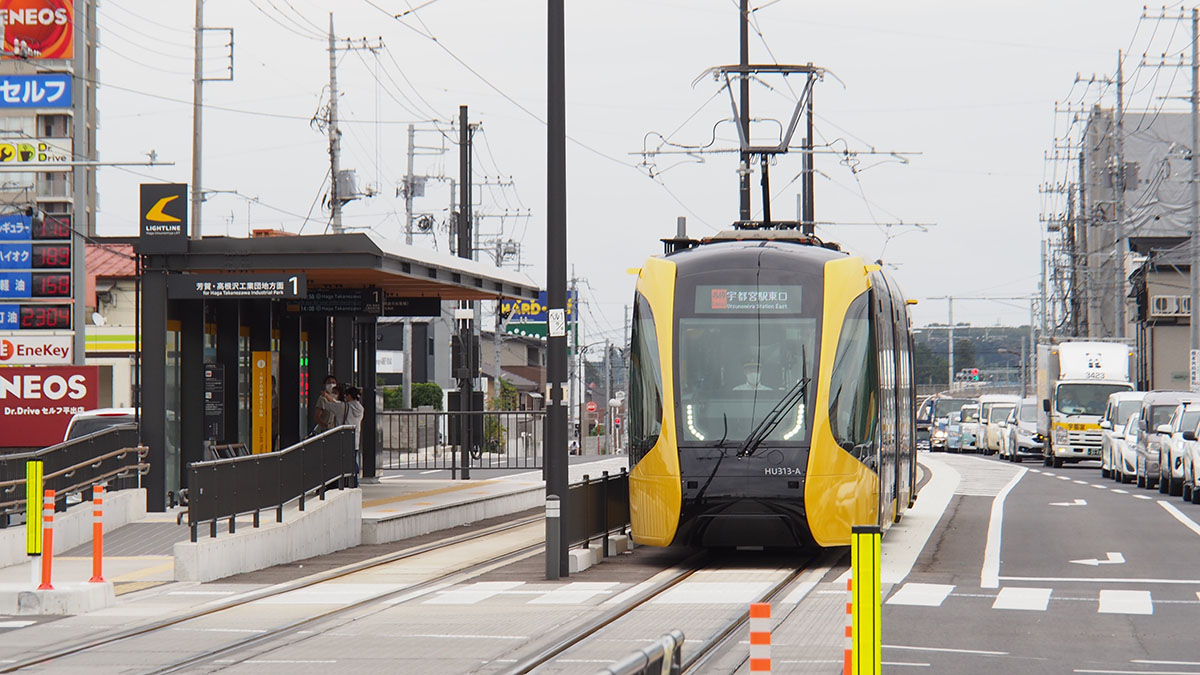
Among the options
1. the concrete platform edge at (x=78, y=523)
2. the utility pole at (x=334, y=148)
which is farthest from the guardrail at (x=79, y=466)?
the utility pole at (x=334, y=148)

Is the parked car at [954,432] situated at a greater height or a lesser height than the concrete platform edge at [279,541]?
lesser

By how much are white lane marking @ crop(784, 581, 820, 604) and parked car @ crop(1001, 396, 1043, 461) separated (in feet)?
130

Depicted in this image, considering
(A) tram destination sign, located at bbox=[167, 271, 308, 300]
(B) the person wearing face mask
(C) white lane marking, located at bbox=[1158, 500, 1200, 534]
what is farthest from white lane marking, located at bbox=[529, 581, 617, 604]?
(C) white lane marking, located at bbox=[1158, 500, 1200, 534]

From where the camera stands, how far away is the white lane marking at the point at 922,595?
13805mm

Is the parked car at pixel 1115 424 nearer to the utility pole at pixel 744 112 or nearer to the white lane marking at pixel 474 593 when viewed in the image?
the utility pole at pixel 744 112

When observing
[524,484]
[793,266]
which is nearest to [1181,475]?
[524,484]

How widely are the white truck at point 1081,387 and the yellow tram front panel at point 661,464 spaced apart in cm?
3043

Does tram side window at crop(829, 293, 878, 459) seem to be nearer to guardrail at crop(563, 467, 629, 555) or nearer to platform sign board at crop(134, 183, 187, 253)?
→ guardrail at crop(563, 467, 629, 555)

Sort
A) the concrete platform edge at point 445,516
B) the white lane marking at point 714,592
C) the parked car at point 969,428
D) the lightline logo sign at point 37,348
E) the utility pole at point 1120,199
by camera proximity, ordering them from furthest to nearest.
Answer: the parked car at point 969,428
the utility pole at point 1120,199
the lightline logo sign at point 37,348
the concrete platform edge at point 445,516
the white lane marking at point 714,592

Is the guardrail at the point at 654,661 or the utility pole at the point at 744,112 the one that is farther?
the utility pole at the point at 744,112

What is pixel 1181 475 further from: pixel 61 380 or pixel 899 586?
pixel 61 380

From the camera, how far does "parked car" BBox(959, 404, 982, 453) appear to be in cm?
7056

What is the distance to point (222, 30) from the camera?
50.3m

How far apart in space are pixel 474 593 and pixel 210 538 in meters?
3.22
